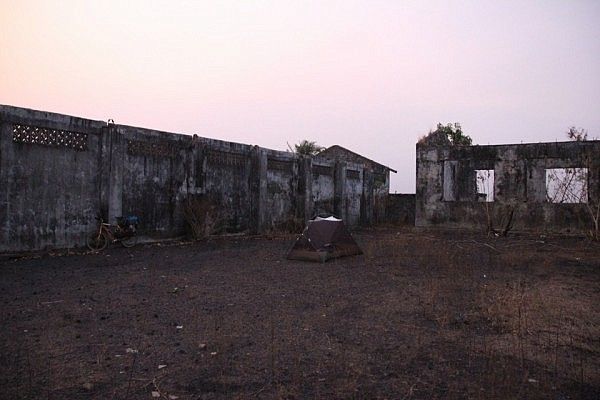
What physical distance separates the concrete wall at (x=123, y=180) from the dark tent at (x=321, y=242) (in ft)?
13.7

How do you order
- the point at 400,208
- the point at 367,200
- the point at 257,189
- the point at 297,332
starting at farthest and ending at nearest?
the point at 400,208, the point at 367,200, the point at 257,189, the point at 297,332

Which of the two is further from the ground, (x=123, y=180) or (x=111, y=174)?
(x=111, y=174)

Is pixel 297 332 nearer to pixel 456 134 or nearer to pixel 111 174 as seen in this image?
pixel 111 174

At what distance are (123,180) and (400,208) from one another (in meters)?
14.5

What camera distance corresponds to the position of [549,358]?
127 inches

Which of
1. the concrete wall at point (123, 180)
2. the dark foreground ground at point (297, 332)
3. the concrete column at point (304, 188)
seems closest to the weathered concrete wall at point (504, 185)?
the concrete column at point (304, 188)

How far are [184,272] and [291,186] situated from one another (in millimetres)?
8627

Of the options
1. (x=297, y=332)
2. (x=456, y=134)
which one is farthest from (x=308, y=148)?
(x=297, y=332)

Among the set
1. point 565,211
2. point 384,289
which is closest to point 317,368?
point 384,289

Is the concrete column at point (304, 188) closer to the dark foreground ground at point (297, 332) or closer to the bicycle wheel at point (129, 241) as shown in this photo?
the bicycle wheel at point (129, 241)

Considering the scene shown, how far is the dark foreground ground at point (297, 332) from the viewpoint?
2.75 meters

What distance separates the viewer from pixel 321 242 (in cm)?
802

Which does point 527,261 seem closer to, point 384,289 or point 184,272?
point 384,289

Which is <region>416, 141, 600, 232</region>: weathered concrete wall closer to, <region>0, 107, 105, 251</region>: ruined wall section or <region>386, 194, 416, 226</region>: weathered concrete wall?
<region>386, 194, 416, 226</region>: weathered concrete wall
